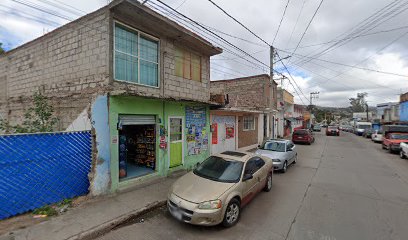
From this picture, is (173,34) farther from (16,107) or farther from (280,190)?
(16,107)

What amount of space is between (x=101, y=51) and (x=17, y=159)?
12.0 ft

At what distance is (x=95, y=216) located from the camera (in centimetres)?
493

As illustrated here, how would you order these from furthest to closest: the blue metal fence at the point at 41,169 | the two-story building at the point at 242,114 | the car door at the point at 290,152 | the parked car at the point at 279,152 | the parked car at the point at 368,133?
the parked car at the point at 368,133
the two-story building at the point at 242,114
the car door at the point at 290,152
the parked car at the point at 279,152
the blue metal fence at the point at 41,169

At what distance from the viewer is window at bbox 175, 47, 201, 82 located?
905cm

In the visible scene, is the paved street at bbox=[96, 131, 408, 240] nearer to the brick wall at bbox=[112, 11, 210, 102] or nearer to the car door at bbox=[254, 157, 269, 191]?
the car door at bbox=[254, 157, 269, 191]

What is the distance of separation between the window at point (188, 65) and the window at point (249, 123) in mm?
7722

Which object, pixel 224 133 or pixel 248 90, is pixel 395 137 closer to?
pixel 248 90

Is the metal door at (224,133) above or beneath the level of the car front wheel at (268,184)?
above

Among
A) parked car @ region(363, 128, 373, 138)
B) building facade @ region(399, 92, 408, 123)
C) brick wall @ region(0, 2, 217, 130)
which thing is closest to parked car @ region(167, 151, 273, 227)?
brick wall @ region(0, 2, 217, 130)

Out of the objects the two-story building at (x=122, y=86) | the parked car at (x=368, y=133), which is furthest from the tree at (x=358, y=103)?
the two-story building at (x=122, y=86)

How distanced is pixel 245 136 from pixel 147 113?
10655mm

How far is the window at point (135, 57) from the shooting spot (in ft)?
22.1

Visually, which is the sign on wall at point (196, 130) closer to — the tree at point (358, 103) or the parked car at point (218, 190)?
the parked car at point (218, 190)

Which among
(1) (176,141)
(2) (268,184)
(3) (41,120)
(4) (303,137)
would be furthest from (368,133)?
(3) (41,120)
